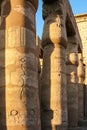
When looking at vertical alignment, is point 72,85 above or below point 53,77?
below

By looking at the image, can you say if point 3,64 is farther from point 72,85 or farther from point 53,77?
point 72,85

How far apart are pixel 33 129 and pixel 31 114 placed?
36 cm

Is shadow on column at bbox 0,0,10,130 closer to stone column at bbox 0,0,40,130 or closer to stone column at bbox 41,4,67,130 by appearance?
stone column at bbox 0,0,40,130

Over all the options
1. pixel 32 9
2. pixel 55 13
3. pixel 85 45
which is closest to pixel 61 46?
pixel 55 13

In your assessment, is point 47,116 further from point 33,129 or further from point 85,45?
point 85,45

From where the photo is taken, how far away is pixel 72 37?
1620cm

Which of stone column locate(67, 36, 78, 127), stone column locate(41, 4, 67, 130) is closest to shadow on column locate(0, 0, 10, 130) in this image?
stone column locate(41, 4, 67, 130)

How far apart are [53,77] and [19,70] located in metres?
4.01

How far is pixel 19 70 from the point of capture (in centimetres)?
763

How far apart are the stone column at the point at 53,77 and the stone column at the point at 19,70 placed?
331 centimetres

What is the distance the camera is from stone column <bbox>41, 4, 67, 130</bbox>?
11.2 meters

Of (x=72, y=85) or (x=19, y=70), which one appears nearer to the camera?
(x=19, y=70)

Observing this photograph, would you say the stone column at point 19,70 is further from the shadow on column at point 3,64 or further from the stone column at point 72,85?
the stone column at point 72,85

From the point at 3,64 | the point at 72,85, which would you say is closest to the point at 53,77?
the point at 3,64
